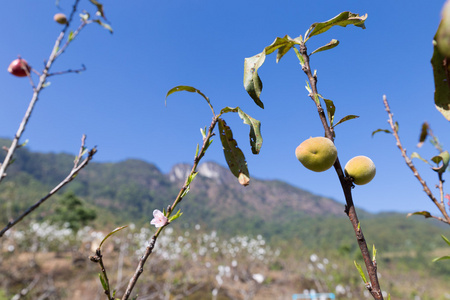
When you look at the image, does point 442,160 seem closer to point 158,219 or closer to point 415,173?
point 415,173

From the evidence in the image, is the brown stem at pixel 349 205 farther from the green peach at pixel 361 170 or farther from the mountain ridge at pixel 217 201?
the mountain ridge at pixel 217 201

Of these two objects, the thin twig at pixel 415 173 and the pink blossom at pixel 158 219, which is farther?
the thin twig at pixel 415 173

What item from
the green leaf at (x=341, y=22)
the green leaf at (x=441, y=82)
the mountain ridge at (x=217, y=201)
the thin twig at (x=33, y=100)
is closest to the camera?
the green leaf at (x=441, y=82)

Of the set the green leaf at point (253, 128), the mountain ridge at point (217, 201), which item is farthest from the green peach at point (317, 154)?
the mountain ridge at point (217, 201)

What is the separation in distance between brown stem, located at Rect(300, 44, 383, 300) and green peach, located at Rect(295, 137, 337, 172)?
19 millimetres

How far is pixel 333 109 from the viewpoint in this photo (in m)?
0.73

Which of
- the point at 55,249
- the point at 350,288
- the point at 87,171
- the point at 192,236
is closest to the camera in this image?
the point at 350,288

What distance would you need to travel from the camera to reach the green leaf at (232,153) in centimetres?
71

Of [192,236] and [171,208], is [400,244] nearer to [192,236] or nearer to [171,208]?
[192,236]

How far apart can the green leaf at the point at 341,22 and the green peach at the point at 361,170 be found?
0.37 metres

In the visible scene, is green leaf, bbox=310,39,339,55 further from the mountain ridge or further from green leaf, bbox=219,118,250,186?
the mountain ridge

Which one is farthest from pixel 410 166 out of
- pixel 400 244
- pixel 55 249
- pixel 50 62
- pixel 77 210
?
pixel 400 244

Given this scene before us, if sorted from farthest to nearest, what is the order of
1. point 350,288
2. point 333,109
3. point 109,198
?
point 109,198
point 350,288
point 333,109

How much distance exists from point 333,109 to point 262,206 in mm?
112364
